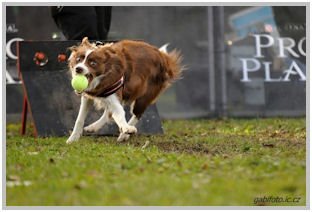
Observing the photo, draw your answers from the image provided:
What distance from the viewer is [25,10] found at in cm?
1043

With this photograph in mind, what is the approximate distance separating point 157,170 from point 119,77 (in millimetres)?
2055

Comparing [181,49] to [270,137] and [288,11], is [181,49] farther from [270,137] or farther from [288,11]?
[270,137]

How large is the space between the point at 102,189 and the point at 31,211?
49 cm

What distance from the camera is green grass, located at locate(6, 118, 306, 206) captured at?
414 centimetres

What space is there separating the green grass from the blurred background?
122 inches

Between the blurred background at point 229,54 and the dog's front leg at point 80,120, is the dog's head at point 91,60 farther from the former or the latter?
the blurred background at point 229,54

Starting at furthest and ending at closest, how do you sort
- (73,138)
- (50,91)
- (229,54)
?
(229,54), (50,91), (73,138)

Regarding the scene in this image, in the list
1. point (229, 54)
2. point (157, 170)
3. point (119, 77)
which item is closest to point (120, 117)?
point (119, 77)

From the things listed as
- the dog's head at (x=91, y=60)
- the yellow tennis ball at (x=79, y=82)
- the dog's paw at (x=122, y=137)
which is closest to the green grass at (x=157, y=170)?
the dog's paw at (x=122, y=137)

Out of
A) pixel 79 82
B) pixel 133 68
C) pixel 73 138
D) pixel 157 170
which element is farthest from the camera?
pixel 133 68

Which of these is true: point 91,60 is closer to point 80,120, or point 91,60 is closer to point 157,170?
point 80,120

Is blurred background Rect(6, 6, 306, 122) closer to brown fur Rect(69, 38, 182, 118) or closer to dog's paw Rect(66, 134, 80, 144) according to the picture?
brown fur Rect(69, 38, 182, 118)

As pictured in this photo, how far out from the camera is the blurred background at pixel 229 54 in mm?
10695

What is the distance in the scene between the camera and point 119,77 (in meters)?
6.91
